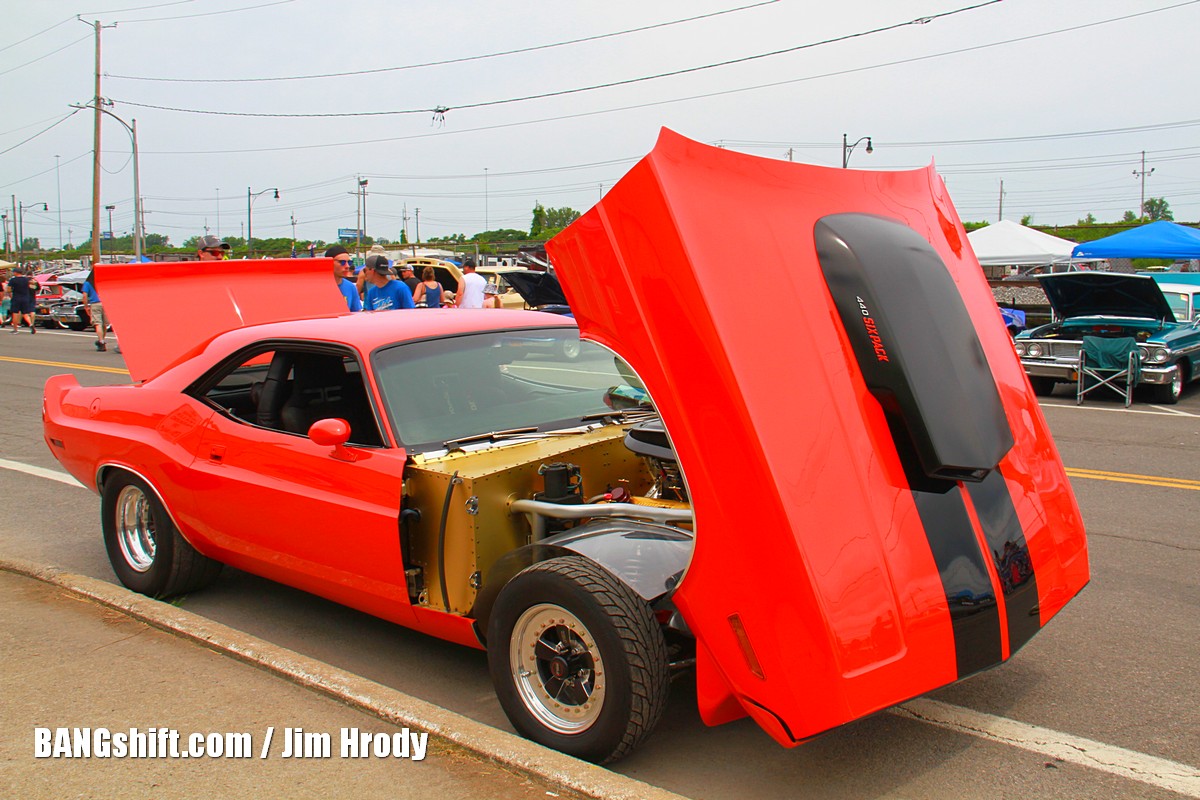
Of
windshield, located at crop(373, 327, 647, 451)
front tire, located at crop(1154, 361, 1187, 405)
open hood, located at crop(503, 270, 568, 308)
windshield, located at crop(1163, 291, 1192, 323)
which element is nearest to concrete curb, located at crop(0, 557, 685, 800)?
windshield, located at crop(373, 327, 647, 451)

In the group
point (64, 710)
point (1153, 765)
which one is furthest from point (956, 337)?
point (64, 710)

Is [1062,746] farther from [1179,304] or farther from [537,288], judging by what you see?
[537,288]

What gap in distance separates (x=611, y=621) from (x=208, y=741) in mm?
1448

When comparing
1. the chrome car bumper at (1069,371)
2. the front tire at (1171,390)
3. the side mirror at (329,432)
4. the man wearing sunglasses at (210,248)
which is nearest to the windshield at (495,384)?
the side mirror at (329,432)

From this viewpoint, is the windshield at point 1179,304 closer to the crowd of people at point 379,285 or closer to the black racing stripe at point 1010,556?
the crowd of people at point 379,285

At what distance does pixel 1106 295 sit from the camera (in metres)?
13.2

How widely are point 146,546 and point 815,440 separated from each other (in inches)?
153

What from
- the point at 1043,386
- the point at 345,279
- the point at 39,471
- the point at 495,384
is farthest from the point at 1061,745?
the point at 1043,386

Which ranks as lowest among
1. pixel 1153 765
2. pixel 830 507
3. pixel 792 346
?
pixel 1153 765

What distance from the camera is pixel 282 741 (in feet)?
11.2

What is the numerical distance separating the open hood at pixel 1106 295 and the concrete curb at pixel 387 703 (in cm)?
1152

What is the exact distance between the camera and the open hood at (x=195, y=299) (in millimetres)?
6367

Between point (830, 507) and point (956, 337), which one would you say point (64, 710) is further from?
point (956, 337)

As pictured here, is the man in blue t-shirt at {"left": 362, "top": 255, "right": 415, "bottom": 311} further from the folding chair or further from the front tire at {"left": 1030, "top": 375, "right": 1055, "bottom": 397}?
the front tire at {"left": 1030, "top": 375, "right": 1055, "bottom": 397}
